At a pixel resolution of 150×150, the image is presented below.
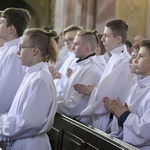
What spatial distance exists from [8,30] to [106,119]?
5.03 feet

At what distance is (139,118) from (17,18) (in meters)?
1.84

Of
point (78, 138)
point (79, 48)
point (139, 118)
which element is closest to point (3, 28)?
point (79, 48)

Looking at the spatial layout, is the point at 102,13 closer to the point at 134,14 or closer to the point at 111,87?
the point at 134,14

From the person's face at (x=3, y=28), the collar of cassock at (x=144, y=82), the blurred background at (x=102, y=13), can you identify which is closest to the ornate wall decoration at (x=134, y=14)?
the blurred background at (x=102, y=13)

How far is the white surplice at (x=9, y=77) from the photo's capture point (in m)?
4.44

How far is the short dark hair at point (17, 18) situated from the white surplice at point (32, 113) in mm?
1208

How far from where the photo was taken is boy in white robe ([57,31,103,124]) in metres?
5.37

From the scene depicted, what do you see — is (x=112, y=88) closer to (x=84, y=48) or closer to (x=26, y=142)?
(x=84, y=48)

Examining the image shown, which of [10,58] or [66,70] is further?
[66,70]

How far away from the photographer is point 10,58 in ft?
15.2

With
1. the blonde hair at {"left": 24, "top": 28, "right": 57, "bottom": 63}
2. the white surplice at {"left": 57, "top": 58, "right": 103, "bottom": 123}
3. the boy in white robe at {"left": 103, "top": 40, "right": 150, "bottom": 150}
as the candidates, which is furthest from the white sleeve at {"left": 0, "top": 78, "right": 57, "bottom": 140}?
the white surplice at {"left": 57, "top": 58, "right": 103, "bottom": 123}

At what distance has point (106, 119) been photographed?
5.13 meters

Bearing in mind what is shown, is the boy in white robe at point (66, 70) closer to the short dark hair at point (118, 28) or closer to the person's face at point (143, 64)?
the short dark hair at point (118, 28)

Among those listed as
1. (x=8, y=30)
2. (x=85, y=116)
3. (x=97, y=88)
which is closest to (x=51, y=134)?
(x=85, y=116)
